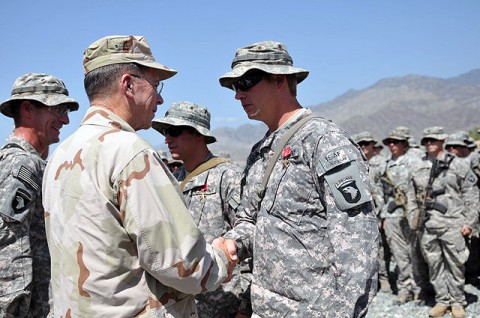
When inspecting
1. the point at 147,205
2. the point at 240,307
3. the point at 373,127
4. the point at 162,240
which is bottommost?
the point at 373,127

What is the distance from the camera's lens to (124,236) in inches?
82.7

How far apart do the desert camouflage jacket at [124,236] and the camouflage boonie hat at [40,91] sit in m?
1.94

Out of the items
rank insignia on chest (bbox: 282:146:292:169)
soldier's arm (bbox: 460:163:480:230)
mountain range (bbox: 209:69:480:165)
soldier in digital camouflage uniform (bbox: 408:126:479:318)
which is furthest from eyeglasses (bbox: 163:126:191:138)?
mountain range (bbox: 209:69:480:165)

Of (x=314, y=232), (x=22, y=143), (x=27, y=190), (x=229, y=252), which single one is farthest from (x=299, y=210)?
(x=22, y=143)

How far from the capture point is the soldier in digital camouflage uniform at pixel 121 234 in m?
2.06

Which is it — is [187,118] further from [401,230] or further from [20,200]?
[401,230]

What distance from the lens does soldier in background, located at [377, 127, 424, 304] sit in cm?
870

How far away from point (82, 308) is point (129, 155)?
65 centimetres

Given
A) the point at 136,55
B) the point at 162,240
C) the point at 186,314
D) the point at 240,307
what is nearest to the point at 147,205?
the point at 162,240

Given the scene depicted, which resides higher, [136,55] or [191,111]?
[136,55]

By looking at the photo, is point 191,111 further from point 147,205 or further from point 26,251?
point 147,205

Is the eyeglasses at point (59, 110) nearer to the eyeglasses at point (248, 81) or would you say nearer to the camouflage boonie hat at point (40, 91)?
the camouflage boonie hat at point (40, 91)

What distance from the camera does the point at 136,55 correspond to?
Answer: 2363 mm

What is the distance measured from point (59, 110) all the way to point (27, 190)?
779 millimetres
